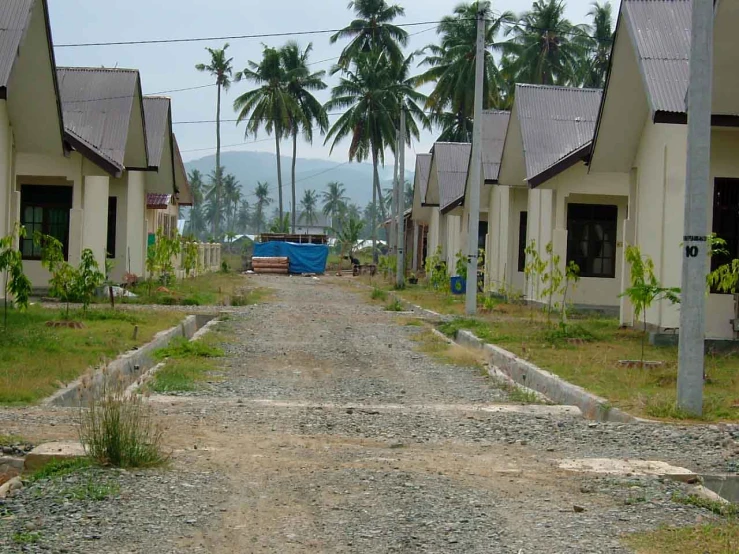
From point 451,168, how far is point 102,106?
21.4m

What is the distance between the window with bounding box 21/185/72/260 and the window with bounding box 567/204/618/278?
1255cm

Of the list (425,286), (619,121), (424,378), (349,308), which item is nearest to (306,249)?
(425,286)

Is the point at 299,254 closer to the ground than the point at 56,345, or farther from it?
farther from it

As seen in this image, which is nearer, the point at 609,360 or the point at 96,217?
the point at 609,360

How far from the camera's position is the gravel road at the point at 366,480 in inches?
223

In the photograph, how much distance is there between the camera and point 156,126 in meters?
31.6

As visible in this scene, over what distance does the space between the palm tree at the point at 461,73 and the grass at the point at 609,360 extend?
112 ft

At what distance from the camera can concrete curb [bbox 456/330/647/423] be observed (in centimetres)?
1038

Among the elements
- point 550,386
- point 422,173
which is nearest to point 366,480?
point 550,386

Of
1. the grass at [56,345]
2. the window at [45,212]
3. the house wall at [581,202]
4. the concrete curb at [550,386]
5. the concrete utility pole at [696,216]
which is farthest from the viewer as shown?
the window at [45,212]

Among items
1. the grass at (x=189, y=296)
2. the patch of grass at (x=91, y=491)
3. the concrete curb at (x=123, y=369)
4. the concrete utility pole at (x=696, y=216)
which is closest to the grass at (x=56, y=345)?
the concrete curb at (x=123, y=369)

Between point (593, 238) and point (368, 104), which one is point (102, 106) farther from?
point (368, 104)

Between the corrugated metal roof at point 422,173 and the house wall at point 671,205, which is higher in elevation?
the corrugated metal roof at point 422,173

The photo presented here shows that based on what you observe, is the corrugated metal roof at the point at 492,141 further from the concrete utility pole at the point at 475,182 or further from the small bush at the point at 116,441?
A: the small bush at the point at 116,441
